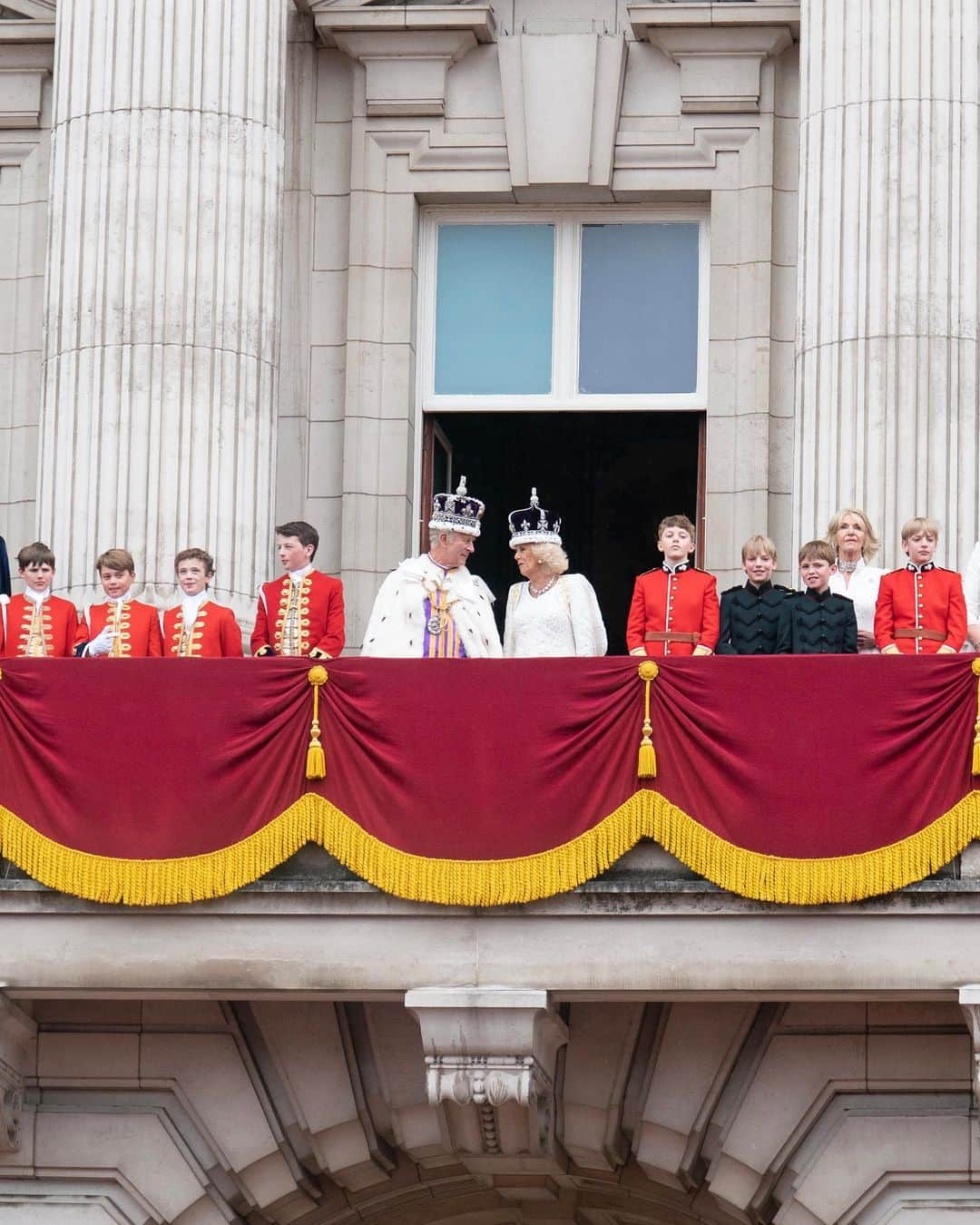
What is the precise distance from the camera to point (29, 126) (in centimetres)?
3006

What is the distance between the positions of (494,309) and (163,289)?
3663 mm

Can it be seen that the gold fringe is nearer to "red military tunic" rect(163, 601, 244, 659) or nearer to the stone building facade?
the stone building facade

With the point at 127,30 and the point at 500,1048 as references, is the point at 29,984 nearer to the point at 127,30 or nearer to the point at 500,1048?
the point at 500,1048

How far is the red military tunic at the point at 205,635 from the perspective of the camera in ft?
81.8

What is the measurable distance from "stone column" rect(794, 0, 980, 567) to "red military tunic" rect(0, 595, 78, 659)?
18.8 ft

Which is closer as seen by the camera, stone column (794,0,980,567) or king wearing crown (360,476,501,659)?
king wearing crown (360,476,501,659)

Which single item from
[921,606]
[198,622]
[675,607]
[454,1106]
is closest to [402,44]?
[198,622]

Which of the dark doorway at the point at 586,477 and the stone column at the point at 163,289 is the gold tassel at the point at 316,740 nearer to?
the stone column at the point at 163,289

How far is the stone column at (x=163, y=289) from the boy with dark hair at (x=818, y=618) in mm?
5219

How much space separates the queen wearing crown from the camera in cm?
2414

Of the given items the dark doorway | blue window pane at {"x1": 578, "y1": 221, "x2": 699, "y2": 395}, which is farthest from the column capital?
blue window pane at {"x1": 578, "y1": 221, "x2": 699, "y2": 395}

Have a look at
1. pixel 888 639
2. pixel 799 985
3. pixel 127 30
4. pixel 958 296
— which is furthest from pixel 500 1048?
pixel 127 30

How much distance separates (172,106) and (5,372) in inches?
136

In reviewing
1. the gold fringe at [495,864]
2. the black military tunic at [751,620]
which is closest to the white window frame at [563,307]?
the black military tunic at [751,620]
